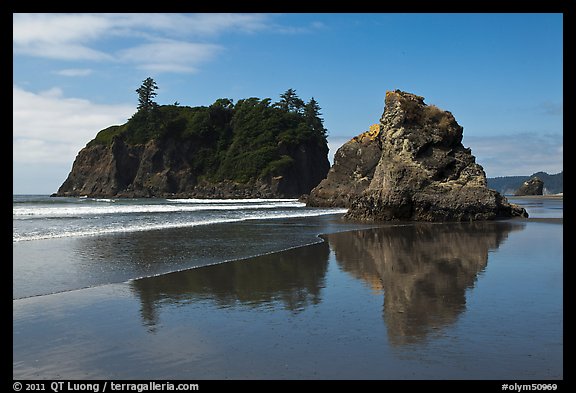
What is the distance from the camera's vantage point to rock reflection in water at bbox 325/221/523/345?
262 inches

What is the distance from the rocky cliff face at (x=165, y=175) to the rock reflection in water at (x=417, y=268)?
8341cm

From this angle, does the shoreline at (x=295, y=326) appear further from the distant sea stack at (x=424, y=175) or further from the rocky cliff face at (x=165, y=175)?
the rocky cliff face at (x=165, y=175)

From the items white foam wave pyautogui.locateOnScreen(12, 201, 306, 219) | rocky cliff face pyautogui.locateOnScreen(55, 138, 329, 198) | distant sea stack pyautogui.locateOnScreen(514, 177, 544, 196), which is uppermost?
rocky cliff face pyautogui.locateOnScreen(55, 138, 329, 198)

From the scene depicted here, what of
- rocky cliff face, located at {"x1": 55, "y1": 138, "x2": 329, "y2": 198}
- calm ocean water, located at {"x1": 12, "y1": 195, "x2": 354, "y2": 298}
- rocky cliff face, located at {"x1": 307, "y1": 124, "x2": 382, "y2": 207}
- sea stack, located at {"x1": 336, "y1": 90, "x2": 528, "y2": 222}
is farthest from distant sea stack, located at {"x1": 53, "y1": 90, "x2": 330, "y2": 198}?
calm ocean water, located at {"x1": 12, "y1": 195, "x2": 354, "y2": 298}

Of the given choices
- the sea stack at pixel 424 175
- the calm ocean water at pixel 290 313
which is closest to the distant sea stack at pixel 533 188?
the sea stack at pixel 424 175

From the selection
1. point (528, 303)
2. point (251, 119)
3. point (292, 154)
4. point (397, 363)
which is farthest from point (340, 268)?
point (251, 119)

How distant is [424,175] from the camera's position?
27.4 m

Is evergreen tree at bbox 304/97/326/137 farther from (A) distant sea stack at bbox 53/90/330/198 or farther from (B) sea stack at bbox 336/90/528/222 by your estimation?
(B) sea stack at bbox 336/90/528/222

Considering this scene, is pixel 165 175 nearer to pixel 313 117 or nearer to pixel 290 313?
pixel 313 117

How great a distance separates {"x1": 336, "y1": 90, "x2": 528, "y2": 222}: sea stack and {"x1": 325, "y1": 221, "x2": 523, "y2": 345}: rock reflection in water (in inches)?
240

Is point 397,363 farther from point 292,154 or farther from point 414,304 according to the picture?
point 292,154

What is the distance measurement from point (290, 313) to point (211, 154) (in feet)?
362

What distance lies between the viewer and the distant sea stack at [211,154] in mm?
105250
